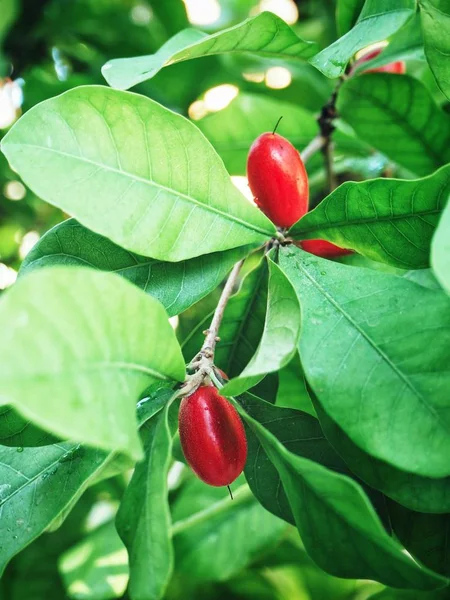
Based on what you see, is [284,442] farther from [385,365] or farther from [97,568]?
[97,568]

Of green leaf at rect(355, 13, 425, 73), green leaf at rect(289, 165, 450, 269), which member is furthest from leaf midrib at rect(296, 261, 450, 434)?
green leaf at rect(355, 13, 425, 73)

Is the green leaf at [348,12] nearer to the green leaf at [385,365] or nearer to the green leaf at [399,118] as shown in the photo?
the green leaf at [399,118]

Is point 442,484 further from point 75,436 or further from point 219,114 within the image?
point 219,114

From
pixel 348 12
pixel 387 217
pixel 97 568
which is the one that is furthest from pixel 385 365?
pixel 97 568

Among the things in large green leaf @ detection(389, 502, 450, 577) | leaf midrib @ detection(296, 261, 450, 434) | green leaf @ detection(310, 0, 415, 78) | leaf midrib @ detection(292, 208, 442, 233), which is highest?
green leaf @ detection(310, 0, 415, 78)

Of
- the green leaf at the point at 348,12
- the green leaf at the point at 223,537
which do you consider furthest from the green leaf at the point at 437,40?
the green leaf at the point at 223,537

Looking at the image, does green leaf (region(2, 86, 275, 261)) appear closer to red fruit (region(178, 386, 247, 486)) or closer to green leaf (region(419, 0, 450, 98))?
red fruit (region(178, 386, 247, 486))
